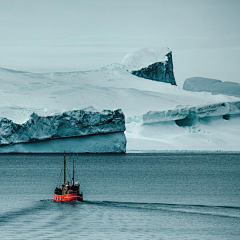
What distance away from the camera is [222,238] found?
1362 centimetres

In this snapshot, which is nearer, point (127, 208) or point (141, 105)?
point (127, 208)

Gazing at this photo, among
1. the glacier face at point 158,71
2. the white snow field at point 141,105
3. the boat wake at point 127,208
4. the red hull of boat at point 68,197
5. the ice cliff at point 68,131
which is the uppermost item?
the glacier face at point 158,71

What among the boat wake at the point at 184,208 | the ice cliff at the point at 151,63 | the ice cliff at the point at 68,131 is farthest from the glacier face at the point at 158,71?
the boat wake at the point at 184,208

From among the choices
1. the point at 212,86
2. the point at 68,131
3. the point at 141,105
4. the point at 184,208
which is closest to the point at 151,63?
the point at 141,105

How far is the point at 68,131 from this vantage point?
41.0 meters

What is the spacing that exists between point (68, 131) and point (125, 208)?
22988 millimetres

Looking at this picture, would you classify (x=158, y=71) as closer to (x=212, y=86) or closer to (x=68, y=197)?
(x=212, y=86)

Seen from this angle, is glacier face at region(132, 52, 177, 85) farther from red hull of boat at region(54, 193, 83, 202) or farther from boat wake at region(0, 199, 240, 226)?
boat wake at region(0, 199, 240, 226)

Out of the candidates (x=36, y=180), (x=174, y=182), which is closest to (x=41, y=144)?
(x=36, y=180)

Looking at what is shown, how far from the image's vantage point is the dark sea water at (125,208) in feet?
46.7

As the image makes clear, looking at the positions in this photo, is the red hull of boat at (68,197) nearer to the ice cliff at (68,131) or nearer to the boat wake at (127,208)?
the boat wake at (127,208)

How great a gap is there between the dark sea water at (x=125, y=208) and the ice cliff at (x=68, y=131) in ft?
28.3

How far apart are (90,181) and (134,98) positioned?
113ft

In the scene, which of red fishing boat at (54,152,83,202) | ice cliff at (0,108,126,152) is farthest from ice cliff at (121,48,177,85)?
red fishing boat at (54,152,83,202)
